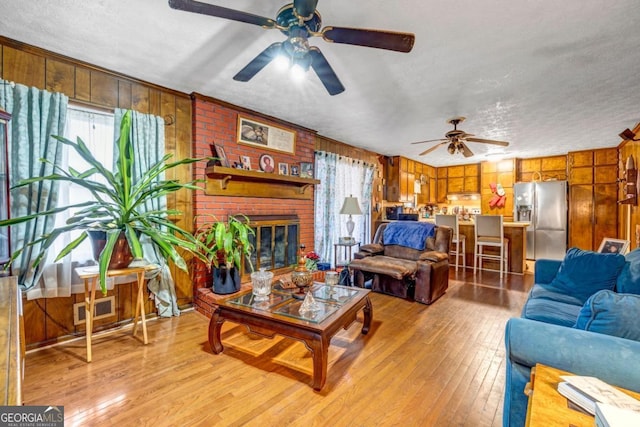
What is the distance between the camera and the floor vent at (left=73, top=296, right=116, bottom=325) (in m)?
2.44

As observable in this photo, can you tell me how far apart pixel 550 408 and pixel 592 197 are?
6911 mm

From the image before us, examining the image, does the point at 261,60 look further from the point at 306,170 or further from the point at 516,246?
the point at 516,246

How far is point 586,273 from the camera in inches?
90.0

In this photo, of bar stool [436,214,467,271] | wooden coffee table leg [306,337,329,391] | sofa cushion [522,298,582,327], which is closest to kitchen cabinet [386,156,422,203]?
bar stool [436,214,467,271]

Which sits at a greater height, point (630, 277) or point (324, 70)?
point (324, 70)

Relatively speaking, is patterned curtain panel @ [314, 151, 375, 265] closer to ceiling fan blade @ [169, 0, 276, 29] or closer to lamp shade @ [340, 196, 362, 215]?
lamp shade @ [340, 196, 362, 215]

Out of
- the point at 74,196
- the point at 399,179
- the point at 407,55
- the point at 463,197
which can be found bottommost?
the point at 74,196

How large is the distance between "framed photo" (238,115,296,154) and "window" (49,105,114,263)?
1.34 meters

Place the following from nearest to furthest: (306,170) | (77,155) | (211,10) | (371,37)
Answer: (211,10), (371,37), (77,155), (306,170)

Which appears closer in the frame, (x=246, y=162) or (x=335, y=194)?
(x=246, y=162)

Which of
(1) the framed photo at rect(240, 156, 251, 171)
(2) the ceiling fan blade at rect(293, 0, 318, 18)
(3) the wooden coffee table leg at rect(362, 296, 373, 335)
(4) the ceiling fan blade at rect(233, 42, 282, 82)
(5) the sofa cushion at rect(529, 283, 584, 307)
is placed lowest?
(3) the wooden coffee table leg at rect(362, 296, 373, 335)

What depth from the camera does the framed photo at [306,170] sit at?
→ 4.18 metres

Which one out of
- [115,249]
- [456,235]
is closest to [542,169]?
[456,235]

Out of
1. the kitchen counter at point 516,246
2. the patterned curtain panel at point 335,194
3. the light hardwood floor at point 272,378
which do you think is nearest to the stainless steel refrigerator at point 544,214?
the kitchen counter at point 516,246
